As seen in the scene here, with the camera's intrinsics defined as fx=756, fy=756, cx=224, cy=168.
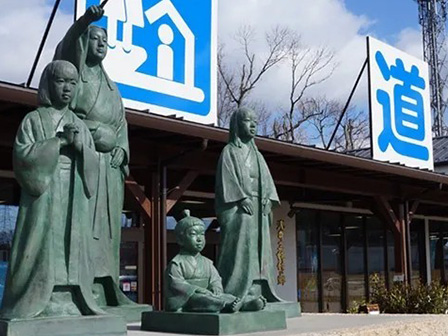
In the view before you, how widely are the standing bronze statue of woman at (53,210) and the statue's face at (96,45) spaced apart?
0.71 meters

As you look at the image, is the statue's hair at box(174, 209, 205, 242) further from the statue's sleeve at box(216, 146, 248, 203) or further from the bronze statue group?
the statue's sleeve at box(216, 146, 248, 203)

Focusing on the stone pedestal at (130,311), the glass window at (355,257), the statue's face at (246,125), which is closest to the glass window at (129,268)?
the glass window at (355,257)

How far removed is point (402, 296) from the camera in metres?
12.7

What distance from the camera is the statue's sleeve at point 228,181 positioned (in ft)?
21.2

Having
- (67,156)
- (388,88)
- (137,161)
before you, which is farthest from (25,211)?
(388,88)

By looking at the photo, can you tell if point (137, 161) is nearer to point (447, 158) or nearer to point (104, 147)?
point (104, 147)

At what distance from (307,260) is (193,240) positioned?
11.1m

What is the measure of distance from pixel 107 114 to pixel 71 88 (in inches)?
28.5

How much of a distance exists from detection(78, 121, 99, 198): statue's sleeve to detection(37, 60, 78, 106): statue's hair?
272 mm

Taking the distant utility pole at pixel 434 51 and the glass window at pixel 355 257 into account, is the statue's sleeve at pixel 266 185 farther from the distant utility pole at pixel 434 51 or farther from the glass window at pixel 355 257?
the distant utility pole at pixel 434 51

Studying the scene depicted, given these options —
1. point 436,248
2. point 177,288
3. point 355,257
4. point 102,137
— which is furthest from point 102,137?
point 436,248

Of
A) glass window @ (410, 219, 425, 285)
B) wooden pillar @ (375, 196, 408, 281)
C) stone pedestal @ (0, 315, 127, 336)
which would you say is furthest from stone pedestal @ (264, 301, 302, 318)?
glass window @ (410, 219, 425, 285)

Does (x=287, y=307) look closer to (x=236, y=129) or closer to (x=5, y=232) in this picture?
(x=236, y=129)

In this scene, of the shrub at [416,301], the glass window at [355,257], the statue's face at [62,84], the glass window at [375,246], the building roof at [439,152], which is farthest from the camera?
the building roof at [439,152]
